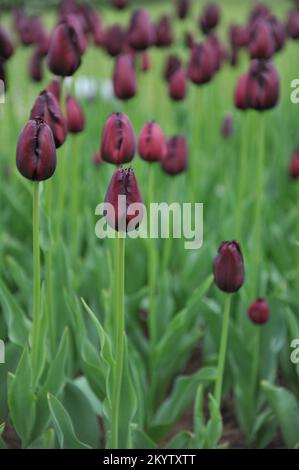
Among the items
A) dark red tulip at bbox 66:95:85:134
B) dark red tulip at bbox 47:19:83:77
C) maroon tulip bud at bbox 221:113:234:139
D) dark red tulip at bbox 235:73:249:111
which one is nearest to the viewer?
dark red tulip at bbox 47:19:83:77

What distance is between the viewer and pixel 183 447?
165 cm

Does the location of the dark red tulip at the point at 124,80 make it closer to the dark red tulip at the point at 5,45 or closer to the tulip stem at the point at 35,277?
the dark red tulip at the point at 5,45

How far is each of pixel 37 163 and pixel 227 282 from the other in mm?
442

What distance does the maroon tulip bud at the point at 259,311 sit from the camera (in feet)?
5.81

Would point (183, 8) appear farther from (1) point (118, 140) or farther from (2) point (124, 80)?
(1) point (118, 140)

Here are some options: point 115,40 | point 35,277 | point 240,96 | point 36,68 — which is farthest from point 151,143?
point 36,68

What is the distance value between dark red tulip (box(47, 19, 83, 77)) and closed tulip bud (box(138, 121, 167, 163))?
230mm

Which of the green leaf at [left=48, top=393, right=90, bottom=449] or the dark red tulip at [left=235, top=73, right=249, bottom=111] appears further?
the dark red tulip at [left=235, top=73, right=249, bottom=111]

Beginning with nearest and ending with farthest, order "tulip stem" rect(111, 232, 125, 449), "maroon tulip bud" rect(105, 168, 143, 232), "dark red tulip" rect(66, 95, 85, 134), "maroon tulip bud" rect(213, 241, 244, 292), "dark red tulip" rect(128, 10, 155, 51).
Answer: "maroon tulip bud" rect(105, 168, 143, 232) < "tulip stem" rect(111, 232, 125, 449) < "maroon tulip bud" rect(213, 241, 244, 292) < "dark red tulip" rect(66, 95, 85, 134) < "dark red tulip" rect(128, 10, 155, 51)

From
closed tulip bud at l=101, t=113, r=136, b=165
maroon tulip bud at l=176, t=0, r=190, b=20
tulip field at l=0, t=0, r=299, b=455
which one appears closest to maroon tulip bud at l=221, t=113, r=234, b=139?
tulip field at l=0, t=0, r=299, b=455

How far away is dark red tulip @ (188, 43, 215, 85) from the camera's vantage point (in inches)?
84.7

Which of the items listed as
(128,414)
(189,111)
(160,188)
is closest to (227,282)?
(128,414)

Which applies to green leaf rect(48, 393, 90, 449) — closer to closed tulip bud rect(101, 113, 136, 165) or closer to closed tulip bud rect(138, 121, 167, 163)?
closed tulip bud rect(101, 113, 136, 165)

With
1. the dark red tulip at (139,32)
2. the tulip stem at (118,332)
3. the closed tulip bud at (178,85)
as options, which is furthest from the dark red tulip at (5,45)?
the tulip stem at (118,332)
